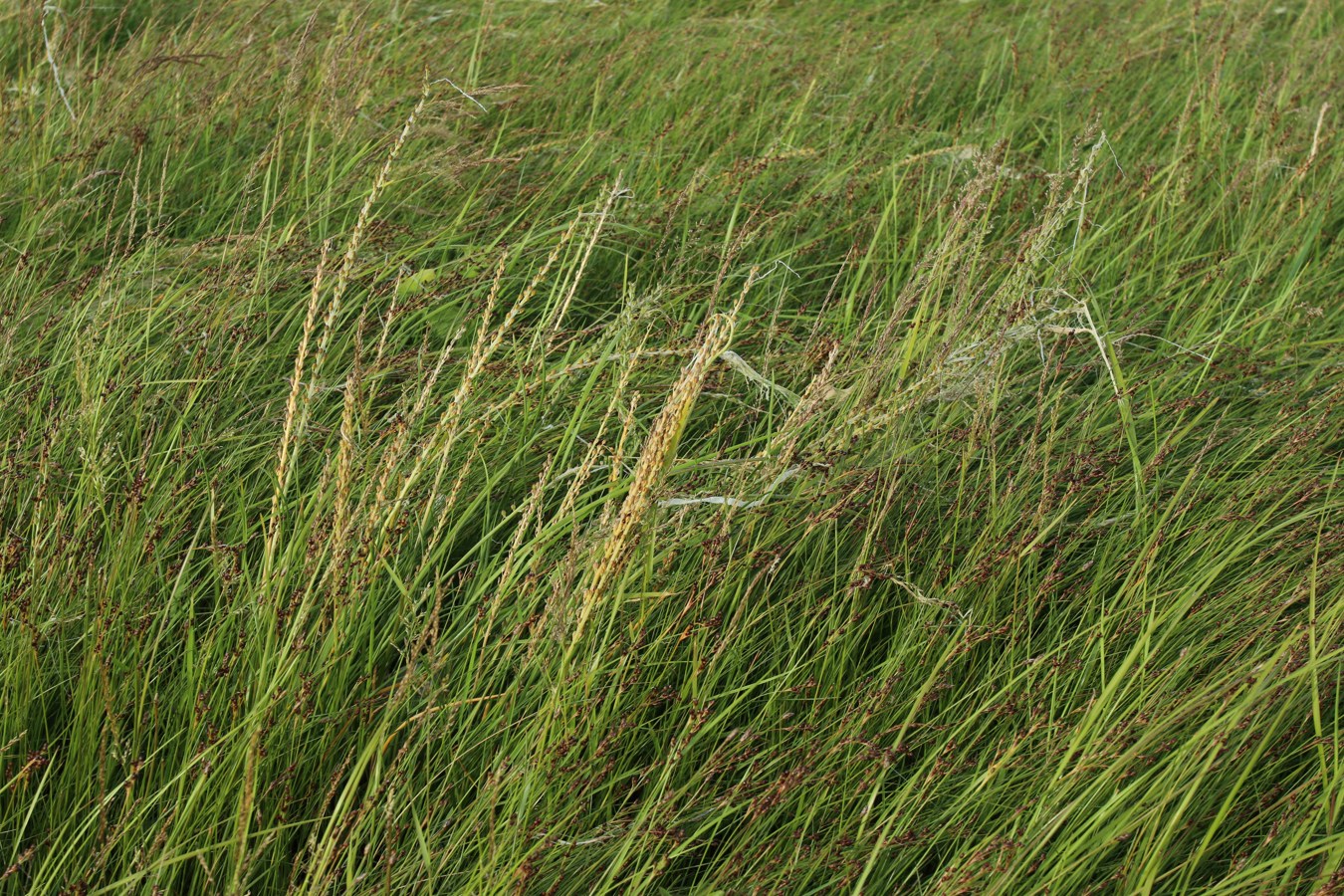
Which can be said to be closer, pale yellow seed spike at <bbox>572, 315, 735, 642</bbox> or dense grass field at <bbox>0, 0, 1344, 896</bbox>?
pale yellow seed spike at <bbox>572, 315, 735, 642</bbox>

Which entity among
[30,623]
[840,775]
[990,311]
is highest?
[990,311]

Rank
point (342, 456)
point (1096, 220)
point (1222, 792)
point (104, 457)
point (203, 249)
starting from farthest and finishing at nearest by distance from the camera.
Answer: point (1096, 220), point (203, 249), point (104, 457), point (1222, 792), point (342, 456)

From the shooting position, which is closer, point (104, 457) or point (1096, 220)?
point (104, 457)

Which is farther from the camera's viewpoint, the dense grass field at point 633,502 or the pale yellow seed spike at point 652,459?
the dense grass field at point 633,502

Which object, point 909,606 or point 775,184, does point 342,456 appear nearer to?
point 909,606

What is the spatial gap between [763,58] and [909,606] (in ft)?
7.89

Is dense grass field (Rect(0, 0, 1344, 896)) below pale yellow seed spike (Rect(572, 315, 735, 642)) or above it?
below

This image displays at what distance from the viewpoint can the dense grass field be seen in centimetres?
135

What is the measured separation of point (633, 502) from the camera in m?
1.23

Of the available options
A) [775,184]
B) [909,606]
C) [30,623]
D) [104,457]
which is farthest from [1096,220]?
[30,623]

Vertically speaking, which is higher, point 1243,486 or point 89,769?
point 1243,486

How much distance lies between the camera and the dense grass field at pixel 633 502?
1354mm

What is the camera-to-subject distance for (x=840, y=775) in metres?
1.51

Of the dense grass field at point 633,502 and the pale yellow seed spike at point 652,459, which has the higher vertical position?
the pale yellow seed spike at point 652,459
